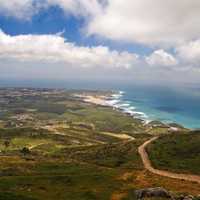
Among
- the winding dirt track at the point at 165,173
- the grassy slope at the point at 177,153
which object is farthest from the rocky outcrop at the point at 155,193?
the grassy slope at the point at 177,153

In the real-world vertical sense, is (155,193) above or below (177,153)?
above

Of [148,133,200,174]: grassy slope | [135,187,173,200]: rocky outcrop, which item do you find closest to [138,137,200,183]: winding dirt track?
[148,133,200,174]: grassy slope

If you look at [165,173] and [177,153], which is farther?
[177,153]

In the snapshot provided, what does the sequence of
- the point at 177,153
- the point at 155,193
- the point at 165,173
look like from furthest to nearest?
1. the point at 177,153
2. the point at 165,173
3. the point at 155,193

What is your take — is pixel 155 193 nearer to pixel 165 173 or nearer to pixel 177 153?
pixel 165 173

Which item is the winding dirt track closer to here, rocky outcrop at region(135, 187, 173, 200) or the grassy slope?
the grassy slope

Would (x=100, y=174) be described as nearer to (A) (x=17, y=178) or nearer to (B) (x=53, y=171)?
(B) (x=53, y=171)

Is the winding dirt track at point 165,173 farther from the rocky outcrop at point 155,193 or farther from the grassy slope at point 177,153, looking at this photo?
the rocky outcrop at point 155,193

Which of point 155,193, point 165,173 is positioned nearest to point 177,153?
point 165,173

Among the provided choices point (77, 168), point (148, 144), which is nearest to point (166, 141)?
point (148, 144)
